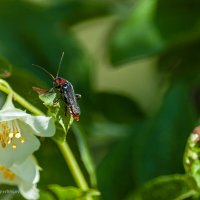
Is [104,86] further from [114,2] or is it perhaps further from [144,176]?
[144,176]

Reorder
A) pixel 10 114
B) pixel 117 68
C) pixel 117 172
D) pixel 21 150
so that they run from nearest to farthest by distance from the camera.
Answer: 1. pixel 10 114
2. pixel 21 150
3. pixel 117 172
4. pixel 117 68

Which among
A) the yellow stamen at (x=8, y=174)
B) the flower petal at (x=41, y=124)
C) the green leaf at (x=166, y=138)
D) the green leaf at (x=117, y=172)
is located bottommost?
the green leaf at (x=117, y=172)

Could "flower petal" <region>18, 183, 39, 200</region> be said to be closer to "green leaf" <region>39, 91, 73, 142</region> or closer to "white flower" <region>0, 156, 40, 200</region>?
"white flower" <region>0, 156, 40, 200</region>

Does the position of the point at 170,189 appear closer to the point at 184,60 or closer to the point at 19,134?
the point at 19,134

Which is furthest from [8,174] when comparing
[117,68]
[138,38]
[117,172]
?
[117,68]

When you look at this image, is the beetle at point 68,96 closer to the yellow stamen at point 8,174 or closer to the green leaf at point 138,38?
the yellow stamen at point 8,174

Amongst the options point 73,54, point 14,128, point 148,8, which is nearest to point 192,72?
point 148,8

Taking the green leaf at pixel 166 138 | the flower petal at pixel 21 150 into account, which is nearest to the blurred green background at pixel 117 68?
the green leaf at pixel 166 138

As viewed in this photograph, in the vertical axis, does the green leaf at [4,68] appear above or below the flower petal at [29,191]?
above

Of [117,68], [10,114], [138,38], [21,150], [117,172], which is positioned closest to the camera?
[10,114]
